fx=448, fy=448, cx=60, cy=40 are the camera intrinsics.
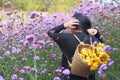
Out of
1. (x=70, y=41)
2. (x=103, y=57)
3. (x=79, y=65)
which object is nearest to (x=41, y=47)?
(x=70, y=41)

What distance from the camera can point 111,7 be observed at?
675cm

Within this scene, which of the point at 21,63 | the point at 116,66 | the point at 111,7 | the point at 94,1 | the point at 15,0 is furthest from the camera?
the point at 15,0

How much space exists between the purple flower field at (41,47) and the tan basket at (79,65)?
142mm

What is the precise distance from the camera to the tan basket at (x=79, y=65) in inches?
137

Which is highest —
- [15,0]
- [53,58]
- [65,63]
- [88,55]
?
[88,55]

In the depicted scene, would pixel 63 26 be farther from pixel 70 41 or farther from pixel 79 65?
pixel 79 65

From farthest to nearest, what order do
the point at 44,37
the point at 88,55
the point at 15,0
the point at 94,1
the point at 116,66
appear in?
1. the point at 15,0
2. the point at 94,1
3. the point at 44,37
4. the point at 116,66
5. the point at 88,55

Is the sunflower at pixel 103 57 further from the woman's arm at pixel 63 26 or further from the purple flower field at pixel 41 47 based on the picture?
the woman's arm at pixel 63 26

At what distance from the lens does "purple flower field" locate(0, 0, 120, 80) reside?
181 inches

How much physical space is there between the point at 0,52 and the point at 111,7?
2.03m

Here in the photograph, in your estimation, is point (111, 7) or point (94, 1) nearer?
point (111, 7)

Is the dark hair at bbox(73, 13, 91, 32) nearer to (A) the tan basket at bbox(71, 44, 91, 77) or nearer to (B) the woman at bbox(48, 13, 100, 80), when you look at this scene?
(B) the woman at bbox(48, 13, 100, 80)

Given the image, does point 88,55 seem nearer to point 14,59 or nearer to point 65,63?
point 65,63

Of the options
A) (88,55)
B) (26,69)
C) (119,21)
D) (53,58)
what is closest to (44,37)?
(53,58)
